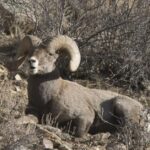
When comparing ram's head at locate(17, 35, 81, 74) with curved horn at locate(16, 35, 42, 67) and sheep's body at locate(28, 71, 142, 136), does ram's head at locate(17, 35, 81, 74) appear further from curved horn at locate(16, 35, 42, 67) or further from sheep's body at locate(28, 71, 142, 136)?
sheep's body at locate(28, 71, 142, 136)

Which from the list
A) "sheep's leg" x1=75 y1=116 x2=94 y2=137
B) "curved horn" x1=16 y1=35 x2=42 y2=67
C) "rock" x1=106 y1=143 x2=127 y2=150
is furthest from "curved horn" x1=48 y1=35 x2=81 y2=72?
"rock" x1=106 y1=143 x2=127 y2=150

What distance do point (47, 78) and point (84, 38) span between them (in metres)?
3.27

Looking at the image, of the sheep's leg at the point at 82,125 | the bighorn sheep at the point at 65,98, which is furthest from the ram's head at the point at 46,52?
the sheep's leg at the point at 82,125

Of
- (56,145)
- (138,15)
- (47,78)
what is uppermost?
(138,15)

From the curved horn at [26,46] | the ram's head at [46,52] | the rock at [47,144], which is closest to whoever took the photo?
the rock at [47,144]

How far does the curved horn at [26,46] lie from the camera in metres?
11.8

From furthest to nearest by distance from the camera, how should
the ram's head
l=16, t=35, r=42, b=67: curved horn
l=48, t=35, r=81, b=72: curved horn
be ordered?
l=16, t=35, r=42, b=67: curved horn → l=48, t=35, r=81, b=72: curved horn → the ram's head

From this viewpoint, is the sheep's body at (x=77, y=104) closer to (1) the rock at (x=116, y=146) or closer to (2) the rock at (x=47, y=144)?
(1) the rock at (x=116, y=146)

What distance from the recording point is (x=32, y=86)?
11.6m

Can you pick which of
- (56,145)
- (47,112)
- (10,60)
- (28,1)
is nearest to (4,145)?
(56,145)

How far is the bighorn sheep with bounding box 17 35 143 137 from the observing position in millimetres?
11430

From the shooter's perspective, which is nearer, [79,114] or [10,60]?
[79,114]

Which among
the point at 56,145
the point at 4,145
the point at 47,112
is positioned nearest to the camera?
the point at 4,145

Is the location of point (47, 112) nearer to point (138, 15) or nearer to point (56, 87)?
point (56, 87)
